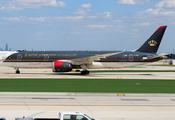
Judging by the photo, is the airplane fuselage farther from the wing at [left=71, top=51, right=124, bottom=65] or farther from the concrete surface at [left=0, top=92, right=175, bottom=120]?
the concrete surface at [left=0, top=92, right=175, bottom=120]

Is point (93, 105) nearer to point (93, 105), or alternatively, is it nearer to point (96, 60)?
point (93, 105)

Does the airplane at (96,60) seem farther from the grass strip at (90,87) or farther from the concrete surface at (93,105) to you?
the concrete surface at (93,105)

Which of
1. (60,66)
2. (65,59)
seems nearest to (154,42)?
(65,59)

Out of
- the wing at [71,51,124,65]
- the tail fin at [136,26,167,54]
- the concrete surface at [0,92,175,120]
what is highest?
the tail fin at [136,26,167,54]

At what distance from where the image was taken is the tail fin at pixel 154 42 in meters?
41.9

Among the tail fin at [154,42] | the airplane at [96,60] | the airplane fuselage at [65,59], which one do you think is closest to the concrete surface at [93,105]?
the airplane at [96,60]

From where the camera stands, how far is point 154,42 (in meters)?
42.2

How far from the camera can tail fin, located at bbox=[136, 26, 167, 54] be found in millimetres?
41875

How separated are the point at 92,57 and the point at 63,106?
23727mm

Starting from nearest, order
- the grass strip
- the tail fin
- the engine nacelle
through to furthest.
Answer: the grass strip → the engine nacelle → the tail fin

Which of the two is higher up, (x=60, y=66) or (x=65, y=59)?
(x=65, y=59)

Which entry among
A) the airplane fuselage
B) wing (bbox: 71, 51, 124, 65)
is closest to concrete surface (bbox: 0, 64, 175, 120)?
wing (bbox: 71, 51, 124, 65)

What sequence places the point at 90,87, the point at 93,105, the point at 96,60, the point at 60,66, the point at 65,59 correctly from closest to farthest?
the point at 93,105, the point at 90,87, the point at 60,66, the point at 96,60, the point at 65,59

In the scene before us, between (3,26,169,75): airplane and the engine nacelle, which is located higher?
(3,26,169,75): airplane
